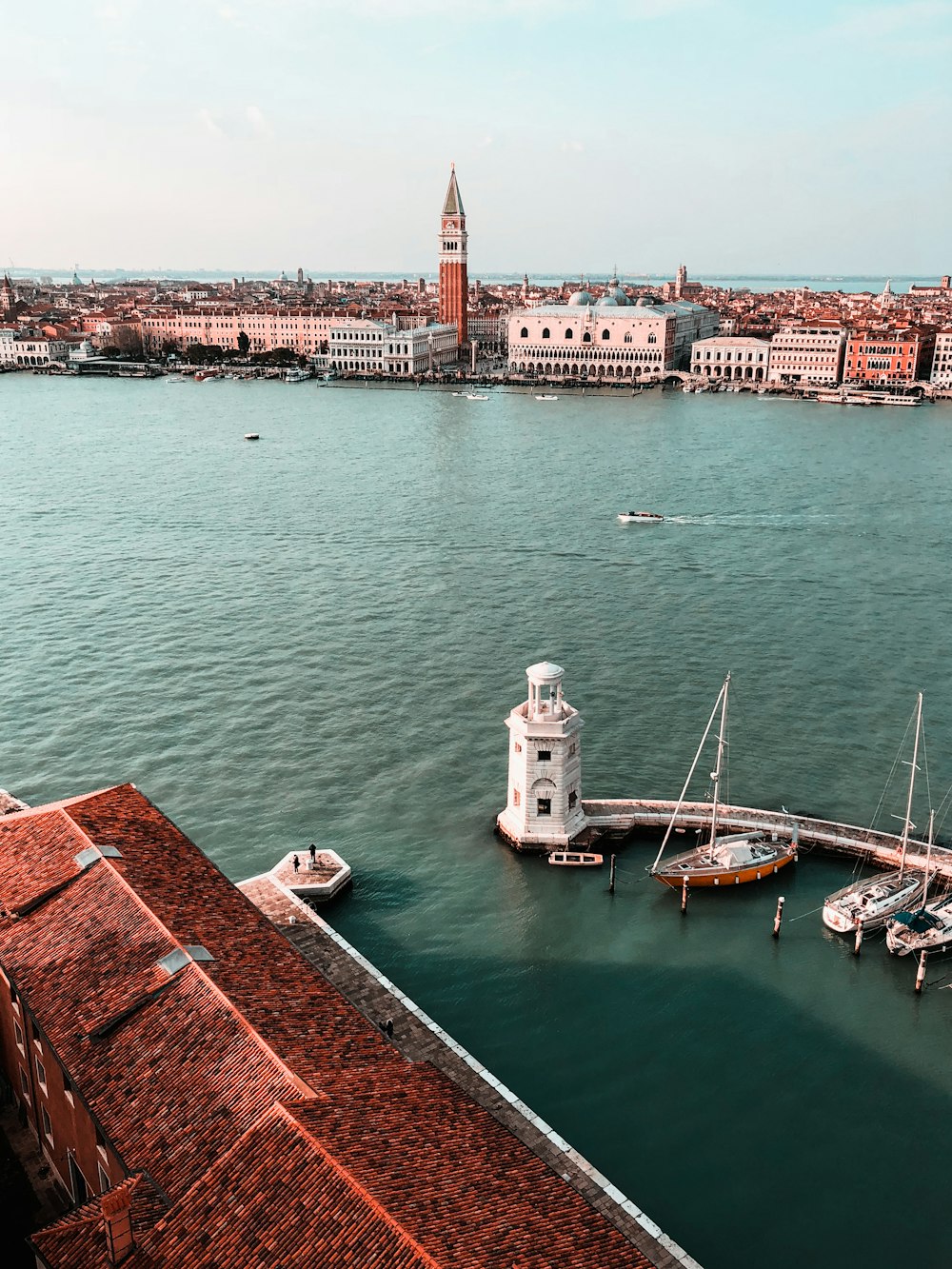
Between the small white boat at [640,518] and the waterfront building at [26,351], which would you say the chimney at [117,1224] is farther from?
the waterfront building at [26,351]

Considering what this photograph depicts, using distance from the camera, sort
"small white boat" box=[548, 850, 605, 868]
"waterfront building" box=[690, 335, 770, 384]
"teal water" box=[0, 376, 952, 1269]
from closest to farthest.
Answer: "teal water" box=[0, 376, 952, 1269] → "small white boat" box=[548, 850, 605, 868] → "waterfront building" box=[690, 335, 770, 384]

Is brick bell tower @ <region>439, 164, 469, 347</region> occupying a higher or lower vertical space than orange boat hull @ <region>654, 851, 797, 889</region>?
higher

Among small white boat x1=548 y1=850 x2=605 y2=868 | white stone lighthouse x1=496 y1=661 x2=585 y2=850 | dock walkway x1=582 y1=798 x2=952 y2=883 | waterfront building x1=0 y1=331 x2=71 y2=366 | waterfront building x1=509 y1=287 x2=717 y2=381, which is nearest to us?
white stone lighthouse x1=496 y1=661 x2=585 y2=850

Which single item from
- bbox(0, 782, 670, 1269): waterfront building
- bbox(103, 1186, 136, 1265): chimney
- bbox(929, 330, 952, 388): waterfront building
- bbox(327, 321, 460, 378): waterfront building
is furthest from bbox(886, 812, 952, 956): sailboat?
bbox(327, 321, 460, 378): waterfront building

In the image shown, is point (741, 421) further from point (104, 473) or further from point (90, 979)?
point (90, 979)

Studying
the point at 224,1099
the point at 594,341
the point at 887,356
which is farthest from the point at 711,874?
the point at 594,341

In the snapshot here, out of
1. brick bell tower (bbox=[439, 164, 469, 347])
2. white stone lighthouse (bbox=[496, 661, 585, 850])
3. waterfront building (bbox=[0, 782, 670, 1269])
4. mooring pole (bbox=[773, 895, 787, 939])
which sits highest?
brick bell tower (bbox=[439, 164, 469, 347])

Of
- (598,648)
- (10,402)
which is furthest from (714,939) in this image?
(10,402)

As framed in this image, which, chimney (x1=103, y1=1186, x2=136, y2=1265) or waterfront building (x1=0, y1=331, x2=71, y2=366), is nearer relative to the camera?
chimney (x1=103, y1=1186, x2=136, y2=1265)

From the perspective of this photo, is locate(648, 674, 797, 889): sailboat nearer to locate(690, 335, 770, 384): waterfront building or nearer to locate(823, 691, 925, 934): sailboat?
locate(823, 691, 925, 934): sailboat
